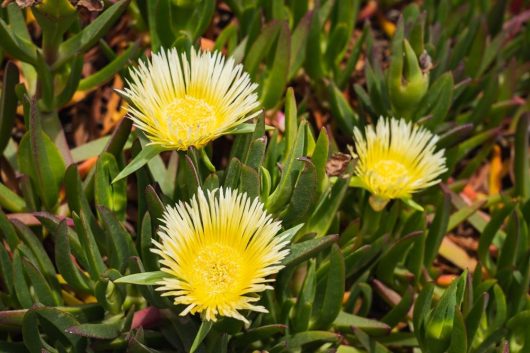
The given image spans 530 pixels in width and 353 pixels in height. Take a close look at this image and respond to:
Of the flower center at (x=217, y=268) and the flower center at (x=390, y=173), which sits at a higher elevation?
the flower center at (x=390, y=173)

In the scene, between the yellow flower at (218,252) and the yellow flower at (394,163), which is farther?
the yellow flower at (394,163)

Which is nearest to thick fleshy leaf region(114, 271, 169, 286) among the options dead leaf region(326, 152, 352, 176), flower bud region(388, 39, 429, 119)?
dead leaf region(326, 152, 352, 176)

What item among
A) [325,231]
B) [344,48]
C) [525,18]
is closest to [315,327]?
[325,231]

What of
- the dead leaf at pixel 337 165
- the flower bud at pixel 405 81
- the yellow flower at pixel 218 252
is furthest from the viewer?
the flower bud at pixel 405 81

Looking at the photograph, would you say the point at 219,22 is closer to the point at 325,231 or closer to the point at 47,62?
the point at 47,62

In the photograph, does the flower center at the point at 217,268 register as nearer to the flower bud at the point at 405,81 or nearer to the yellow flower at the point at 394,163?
the yellow flower at the point at 394,163

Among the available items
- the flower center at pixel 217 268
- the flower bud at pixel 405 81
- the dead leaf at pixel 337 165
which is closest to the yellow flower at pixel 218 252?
the flower center at pixel 217 268
